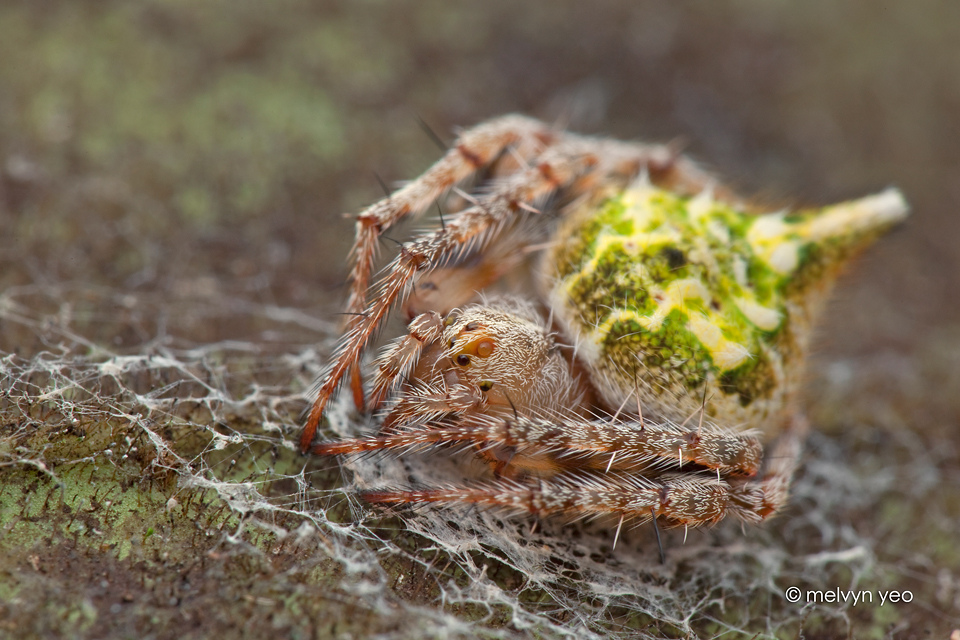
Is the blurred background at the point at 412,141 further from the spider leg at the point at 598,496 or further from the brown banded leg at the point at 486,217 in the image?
the spider leg at the point at 598,496

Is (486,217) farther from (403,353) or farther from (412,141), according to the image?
(412,141)

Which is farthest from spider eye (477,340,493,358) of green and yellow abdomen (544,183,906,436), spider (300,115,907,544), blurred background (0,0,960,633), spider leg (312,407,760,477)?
blurred background (0,0,960,633)

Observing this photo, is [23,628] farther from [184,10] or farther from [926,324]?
[926,324]

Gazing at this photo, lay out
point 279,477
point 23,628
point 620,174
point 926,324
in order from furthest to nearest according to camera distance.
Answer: point 926,324 → point 620,174 → point 279,477 → point 23,628

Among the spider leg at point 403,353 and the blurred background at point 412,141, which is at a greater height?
the blurred background at point 412,141

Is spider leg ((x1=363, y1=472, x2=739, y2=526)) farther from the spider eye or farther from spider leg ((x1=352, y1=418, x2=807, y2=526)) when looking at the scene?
the spider eye

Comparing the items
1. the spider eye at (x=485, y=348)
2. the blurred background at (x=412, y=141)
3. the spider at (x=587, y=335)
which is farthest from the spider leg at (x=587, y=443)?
the blurred background at (x=412, y=141)

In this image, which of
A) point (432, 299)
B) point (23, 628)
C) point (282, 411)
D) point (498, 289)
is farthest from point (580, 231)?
point (23, 628)
